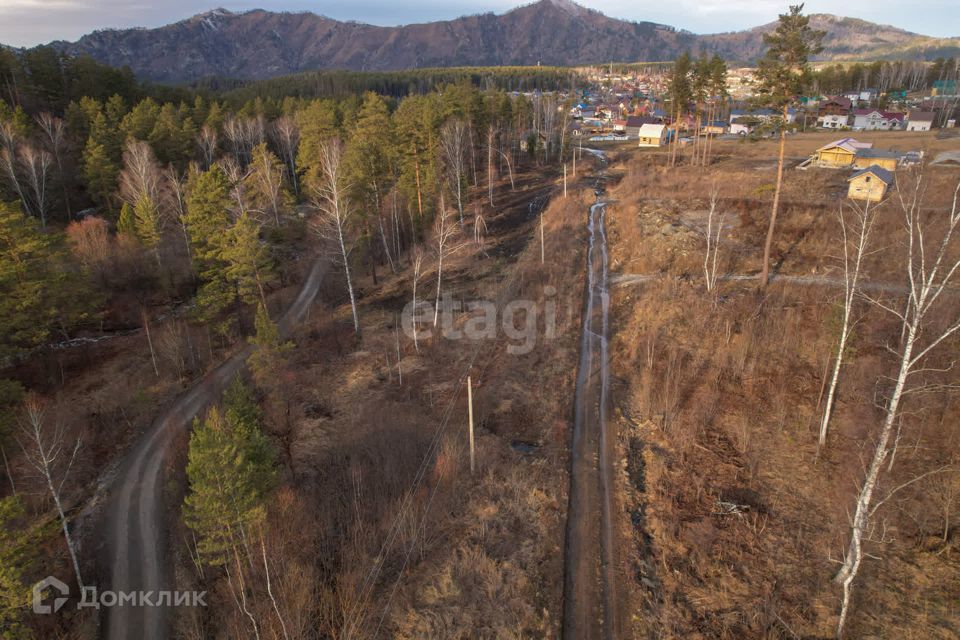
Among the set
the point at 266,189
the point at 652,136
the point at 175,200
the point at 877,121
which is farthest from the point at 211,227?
the point at 877,121

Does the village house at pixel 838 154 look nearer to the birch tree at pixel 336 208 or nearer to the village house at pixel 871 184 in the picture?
the village house at pixel 871 184

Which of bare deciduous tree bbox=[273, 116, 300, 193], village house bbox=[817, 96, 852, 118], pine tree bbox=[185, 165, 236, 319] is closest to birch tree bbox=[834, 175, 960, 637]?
pine tree bbox=[185, 165, 236, 319]

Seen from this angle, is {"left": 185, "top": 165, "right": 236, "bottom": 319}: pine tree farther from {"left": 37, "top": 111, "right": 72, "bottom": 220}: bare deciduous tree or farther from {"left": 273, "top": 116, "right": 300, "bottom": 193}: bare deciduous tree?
{"left": 273, "top": 116, "right": 300, "bottom": 193}: bare deciduous tree

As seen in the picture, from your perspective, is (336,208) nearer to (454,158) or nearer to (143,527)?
(143,527)

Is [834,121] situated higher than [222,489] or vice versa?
[834,121]

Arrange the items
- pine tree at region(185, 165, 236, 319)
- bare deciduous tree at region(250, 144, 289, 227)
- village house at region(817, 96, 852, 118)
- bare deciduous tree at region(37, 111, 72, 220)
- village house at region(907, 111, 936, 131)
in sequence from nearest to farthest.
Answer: pine tree at region(185, 165, 236, 319) → bare deciduous tree at region(250, 144, 289, 227) → bare deciduous tree at region(37, 111, 72, 220) → village house at region(907, 111, 936, 131) → village house at region(817, 96, 852, 118)

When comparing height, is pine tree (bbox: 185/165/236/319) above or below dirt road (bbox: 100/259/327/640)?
above

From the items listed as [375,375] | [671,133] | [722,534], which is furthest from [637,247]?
[671,133]

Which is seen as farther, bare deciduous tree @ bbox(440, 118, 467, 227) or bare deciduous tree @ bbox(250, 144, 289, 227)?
bare deciduous tree @ bbox(440, 118, 467, 227)
